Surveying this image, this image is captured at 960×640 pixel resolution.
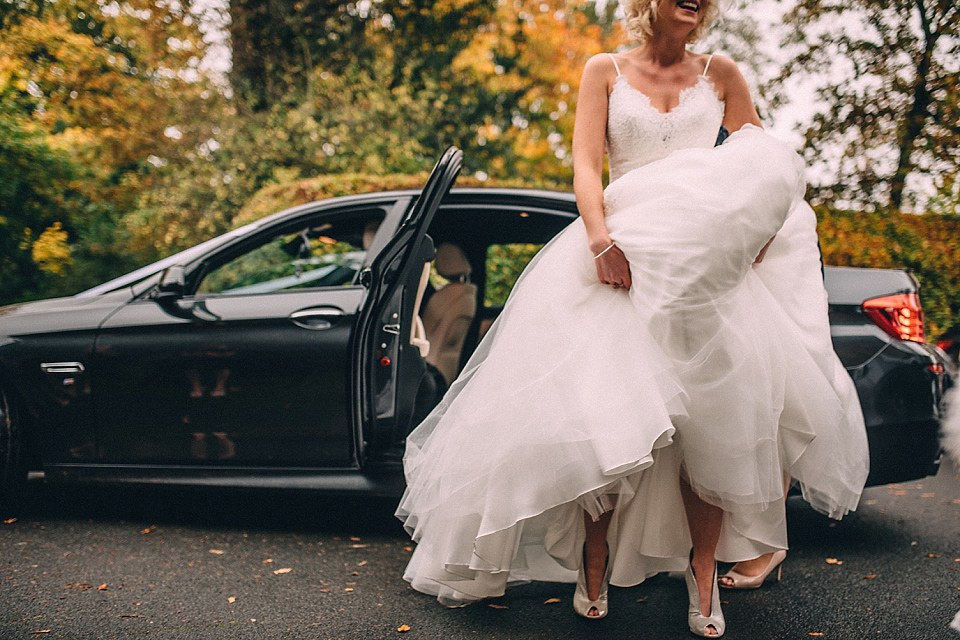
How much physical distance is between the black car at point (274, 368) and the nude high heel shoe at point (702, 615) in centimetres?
111

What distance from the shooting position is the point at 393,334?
121 inches

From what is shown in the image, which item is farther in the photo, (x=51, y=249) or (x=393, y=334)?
(x=51, y=249)

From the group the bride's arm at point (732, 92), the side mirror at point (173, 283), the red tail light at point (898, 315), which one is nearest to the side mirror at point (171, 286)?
the side mirror at point (173, 283)

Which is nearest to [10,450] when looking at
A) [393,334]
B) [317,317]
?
[317,317]

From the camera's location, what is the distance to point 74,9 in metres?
9.10

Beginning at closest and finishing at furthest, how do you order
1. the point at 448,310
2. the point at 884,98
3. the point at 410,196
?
1. the point at 410,196
2. the point at 448,310
3. the point at 884,98

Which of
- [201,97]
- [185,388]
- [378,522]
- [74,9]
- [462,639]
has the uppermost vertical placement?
[74,9]

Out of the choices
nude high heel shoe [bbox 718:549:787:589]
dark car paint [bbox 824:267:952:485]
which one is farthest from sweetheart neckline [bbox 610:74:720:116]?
nude high heel shoe [bbox 718:549:787:589]

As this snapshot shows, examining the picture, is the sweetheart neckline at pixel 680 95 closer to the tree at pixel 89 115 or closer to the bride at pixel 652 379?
the bride at pixel 652 379

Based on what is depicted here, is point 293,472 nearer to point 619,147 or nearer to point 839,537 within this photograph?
point 619,147

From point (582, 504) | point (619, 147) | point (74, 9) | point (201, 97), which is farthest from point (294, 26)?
point (582, 504)

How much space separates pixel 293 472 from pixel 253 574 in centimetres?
48

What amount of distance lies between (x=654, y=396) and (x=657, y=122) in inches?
36.3

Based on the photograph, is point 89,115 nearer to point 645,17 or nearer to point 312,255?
point 312,255
